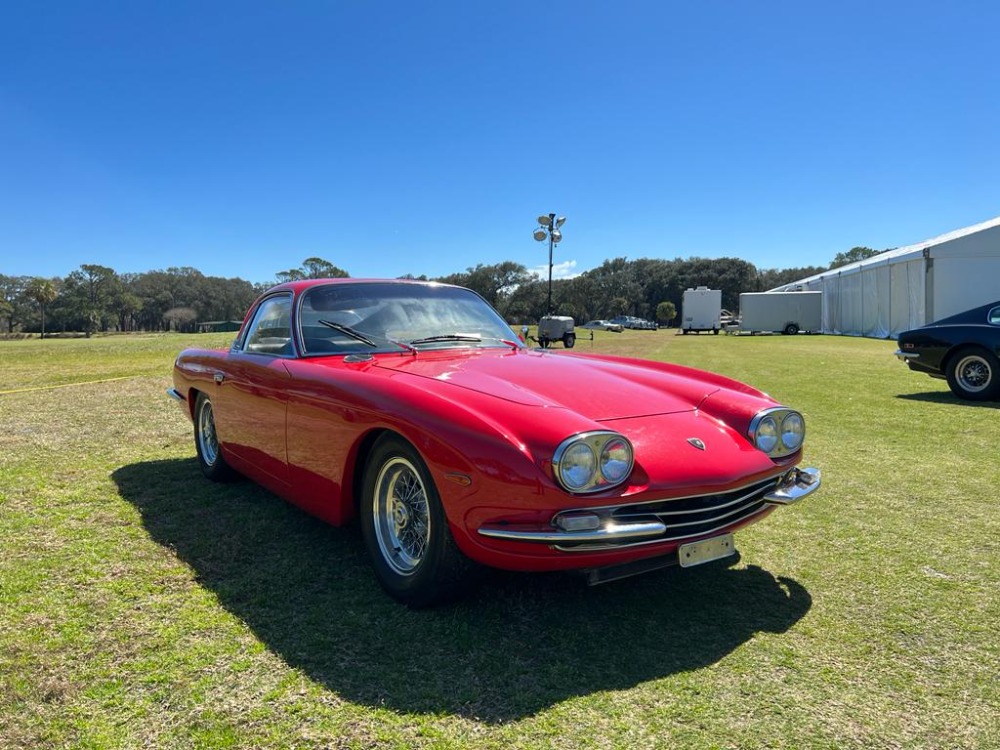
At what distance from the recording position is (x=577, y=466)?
216cm

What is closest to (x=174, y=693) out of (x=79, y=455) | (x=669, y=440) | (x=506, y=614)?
(x=506, y=614)

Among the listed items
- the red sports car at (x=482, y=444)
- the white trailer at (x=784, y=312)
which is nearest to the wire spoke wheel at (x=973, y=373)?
the red sports car at (x=482, y=444)

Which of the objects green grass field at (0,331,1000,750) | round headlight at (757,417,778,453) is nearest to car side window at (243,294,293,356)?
green grass field at (0,331,1000,750)

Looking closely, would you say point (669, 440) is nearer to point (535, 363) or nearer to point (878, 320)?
point (535, 363)

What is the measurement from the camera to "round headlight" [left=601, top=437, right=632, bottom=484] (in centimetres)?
220

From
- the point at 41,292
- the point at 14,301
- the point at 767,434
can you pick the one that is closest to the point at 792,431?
the point at 767,434

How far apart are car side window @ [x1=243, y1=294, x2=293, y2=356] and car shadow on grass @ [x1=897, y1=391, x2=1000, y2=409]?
8071mm

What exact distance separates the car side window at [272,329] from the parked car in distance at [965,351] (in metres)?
8.16

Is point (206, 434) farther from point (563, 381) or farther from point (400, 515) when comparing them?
point (563, 381)

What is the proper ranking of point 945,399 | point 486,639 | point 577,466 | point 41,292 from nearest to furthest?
point 577,466 < point 486,639 < point 945,399 < point 41,292

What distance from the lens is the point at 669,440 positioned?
8.17ft

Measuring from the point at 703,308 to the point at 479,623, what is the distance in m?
41.4

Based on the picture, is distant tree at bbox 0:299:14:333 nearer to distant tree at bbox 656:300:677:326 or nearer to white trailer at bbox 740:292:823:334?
distant tree at bbox 656:300:677:326

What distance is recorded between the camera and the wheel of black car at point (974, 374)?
803 cm
